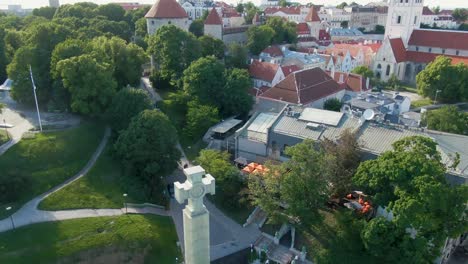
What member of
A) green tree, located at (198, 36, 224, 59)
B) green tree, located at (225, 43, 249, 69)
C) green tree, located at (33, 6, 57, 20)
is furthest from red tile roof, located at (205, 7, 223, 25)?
green tree, located at (33, 6, 57, 20)

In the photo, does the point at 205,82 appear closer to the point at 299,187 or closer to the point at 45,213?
the point at 45,213

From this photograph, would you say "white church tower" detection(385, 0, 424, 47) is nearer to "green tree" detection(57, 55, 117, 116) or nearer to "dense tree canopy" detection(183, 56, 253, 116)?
"dense tree canopy" detection(183, 56, 253, 116)

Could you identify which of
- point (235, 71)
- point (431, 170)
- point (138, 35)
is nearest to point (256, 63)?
point (235, 71)

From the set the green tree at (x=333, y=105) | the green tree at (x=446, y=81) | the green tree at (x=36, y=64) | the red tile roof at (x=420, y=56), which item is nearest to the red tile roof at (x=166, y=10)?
the green tree at (x=36, y=64)

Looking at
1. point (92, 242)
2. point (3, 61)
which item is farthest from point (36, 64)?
point (92, 242)

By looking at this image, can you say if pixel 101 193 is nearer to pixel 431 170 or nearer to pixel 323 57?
pixel 431 170

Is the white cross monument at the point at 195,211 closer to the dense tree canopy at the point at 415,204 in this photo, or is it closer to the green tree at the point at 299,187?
the green tree at the point at 299,187
